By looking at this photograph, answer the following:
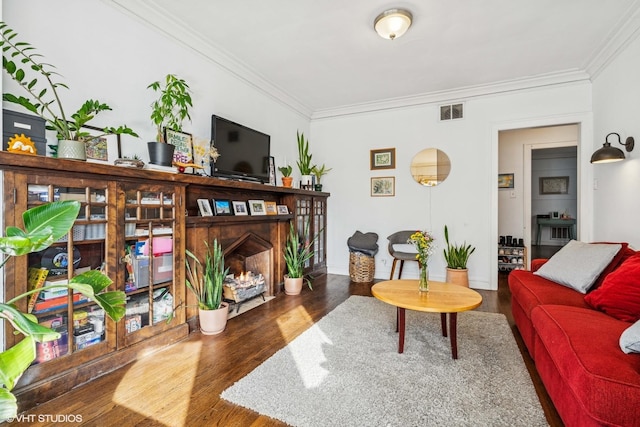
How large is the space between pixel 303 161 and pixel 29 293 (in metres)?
3.97

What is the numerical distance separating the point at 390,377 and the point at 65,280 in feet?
6.82

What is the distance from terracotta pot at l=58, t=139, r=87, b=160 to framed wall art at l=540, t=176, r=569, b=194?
35.5 feet

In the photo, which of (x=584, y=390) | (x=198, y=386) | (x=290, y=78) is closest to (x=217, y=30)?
(x=290, y=78)

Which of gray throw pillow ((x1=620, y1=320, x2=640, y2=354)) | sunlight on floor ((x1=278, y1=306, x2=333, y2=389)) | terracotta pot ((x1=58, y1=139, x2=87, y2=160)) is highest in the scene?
terracotta pot ((x1=58, y1=139, x2=87, y2=160))

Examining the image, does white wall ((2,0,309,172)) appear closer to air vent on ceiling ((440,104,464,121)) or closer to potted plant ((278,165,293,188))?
potted plant ((278,165,293,188))

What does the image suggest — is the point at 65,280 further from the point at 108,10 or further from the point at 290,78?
the point at 290,78

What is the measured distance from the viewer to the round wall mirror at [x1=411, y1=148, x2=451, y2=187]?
4.38m

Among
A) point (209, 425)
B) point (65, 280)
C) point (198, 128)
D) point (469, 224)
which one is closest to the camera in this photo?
point (209, 425)

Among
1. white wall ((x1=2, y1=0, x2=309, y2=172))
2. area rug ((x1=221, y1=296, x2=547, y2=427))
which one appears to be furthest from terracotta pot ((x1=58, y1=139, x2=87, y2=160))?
area rug ((x1=221, y1=296, x2=547, y2=427))

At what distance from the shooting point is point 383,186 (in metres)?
4.76

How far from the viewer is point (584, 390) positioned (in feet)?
3.98

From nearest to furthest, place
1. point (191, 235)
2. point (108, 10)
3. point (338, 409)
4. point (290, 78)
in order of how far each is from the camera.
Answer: point (338, 409)
point (108, 10)
point (191, 235)
point (290, 78)

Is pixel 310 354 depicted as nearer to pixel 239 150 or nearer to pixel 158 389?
pixel 158 389

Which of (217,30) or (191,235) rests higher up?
(217,30)
